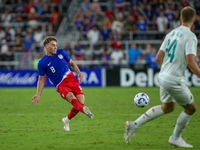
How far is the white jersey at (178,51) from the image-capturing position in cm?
474

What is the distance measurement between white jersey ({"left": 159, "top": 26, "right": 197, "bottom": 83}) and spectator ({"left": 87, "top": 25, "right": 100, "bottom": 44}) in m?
15.8

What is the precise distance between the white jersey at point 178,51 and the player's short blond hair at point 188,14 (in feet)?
0.40

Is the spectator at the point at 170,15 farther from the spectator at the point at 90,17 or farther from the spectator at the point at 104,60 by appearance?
the spectator at the point at 90,17

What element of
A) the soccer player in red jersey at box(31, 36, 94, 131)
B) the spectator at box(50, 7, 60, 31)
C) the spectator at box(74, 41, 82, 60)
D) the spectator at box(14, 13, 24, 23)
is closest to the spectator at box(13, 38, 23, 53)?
the spectator at box(14, 13, 24, 23)

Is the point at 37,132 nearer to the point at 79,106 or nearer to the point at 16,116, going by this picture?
the point at 79,106

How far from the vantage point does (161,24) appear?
20.3 meters

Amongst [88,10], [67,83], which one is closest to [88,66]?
[88,10]

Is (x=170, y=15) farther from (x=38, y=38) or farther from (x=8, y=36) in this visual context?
(x=8, y=36)

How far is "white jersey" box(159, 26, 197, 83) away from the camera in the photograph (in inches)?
187

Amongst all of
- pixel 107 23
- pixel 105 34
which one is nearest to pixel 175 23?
pixel 107 23

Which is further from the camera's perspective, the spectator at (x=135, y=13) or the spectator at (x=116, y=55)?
the spectator at (x=135, y=13)

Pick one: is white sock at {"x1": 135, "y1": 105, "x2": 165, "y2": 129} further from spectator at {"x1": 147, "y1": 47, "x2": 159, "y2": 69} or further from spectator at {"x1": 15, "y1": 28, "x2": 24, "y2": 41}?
spectator at {"x1": 15, "y1": 28, "x2": 24, "y2": 41}

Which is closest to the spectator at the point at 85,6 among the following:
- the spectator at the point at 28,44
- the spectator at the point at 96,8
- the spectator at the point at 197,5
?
the spectator at the point at 96,8

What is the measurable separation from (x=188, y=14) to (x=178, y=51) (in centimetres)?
55
